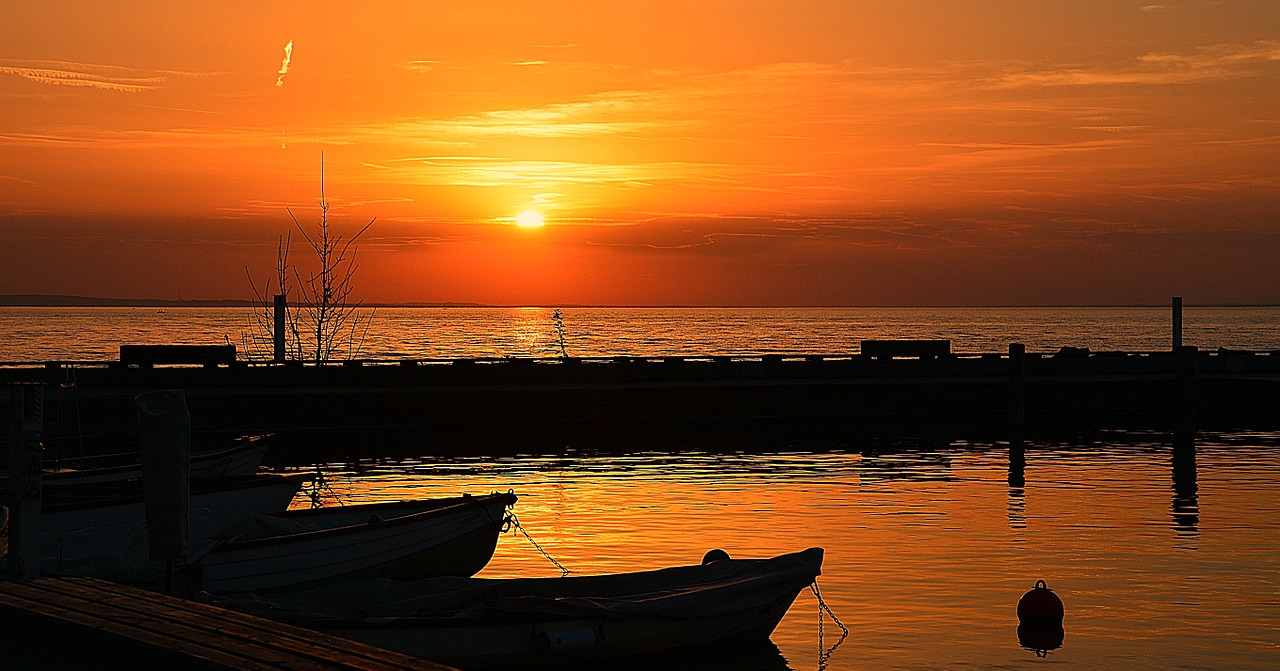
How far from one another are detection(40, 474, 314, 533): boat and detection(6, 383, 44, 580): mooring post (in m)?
4.95

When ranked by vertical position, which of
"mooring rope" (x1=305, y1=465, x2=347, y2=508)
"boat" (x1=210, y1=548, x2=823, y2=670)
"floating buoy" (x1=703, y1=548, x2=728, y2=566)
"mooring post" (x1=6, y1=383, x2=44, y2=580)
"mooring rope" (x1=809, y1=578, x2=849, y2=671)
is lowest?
"mooring rope" (x1=809, y1=578, x2=849, y2=671)

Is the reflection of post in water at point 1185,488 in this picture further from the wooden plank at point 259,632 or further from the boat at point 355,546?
the wooden plank at point 259,632

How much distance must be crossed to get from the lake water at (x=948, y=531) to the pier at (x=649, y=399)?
4.34 metres

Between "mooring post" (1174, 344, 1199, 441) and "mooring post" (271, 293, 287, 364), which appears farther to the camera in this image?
"mooring post" (271, 293, 287, 364)

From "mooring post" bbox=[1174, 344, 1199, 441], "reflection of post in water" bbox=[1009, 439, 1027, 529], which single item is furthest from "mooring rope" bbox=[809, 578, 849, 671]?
"mooring post" bbox=[1174, 344, 1199, 441]

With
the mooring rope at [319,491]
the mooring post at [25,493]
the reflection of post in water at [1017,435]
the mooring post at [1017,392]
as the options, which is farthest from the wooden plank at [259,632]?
the mooring post at [1017,392]

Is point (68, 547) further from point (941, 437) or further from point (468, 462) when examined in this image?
point (941, 437)

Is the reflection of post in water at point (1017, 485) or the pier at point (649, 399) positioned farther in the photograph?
the pier at point (649, 399)

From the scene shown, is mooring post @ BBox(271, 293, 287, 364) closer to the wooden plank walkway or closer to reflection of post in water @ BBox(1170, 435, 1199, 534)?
reflection of post in water @ BBox(1170, 435, 1199, 534)

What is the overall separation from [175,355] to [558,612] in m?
41.8

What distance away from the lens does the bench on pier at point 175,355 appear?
49000mm

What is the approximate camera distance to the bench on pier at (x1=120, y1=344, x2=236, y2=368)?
49.0 metres

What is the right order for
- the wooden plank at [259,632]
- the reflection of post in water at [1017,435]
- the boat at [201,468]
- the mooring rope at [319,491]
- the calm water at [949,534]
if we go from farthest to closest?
1. the reflection of post in water at [1017,435]
2. the mooring rope at [319,491]
3. the boat at [201,468]
4. the calm water at [949,534]
5. the wooden plank at [259,632]

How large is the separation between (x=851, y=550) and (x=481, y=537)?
22.5 feet
